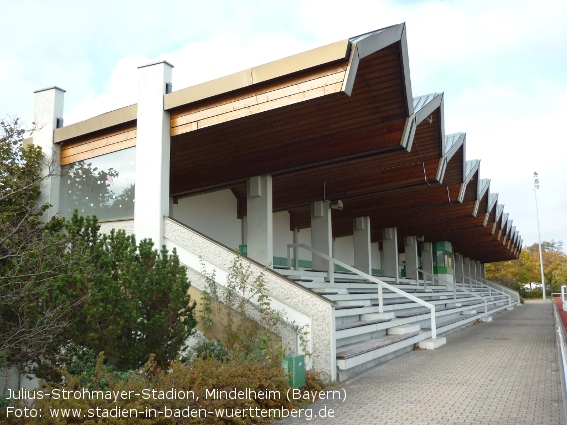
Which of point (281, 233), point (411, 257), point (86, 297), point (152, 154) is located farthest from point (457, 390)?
point (411, 257)

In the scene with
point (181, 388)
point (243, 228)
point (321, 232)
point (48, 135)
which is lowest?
point (181, 388)

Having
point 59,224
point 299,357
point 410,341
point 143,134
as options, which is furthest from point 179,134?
point 410,341

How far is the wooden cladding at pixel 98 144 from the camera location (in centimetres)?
1030

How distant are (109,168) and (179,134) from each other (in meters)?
1.86

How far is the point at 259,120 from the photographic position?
387 inches

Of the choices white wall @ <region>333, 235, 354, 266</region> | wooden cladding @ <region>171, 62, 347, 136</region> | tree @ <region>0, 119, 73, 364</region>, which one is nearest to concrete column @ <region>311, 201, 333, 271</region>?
wooden cladding @ <region>171, 62, 347, 136</region>

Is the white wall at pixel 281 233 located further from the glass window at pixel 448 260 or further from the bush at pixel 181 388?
the glass window at pixel 448 260

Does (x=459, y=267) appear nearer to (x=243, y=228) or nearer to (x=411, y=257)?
Answer: (x=411, y=257)

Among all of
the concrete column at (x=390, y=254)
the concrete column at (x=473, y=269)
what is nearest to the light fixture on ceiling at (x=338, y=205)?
the concrete column at (x=390, y=254)

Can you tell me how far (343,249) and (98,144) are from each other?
1699cm

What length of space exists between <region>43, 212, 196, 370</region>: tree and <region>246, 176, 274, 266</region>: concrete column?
14.5 feet

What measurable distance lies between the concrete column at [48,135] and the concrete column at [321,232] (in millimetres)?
7441

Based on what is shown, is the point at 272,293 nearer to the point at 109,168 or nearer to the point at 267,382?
the point at 267,382

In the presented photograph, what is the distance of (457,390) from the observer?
7.56m
